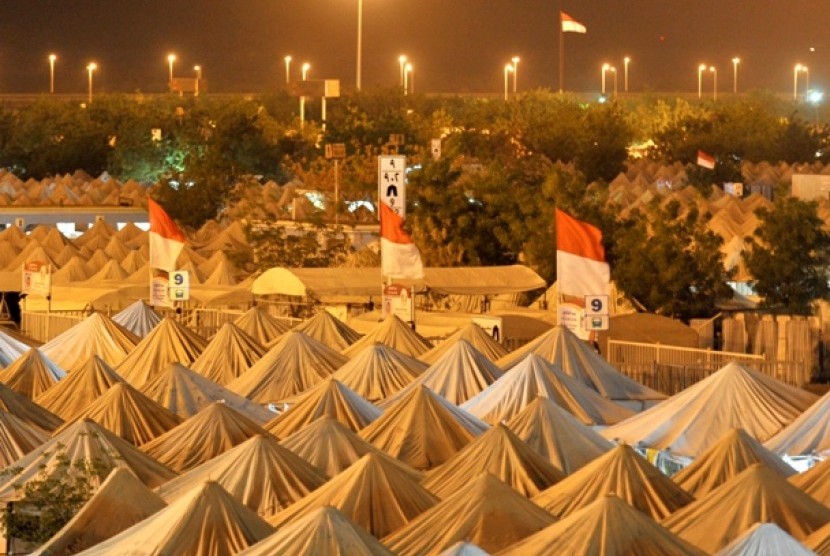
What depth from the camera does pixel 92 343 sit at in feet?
118

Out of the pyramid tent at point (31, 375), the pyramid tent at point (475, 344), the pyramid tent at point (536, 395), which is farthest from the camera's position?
the pyramid tent at point (475, 344)

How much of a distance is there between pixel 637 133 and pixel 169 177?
39.9m

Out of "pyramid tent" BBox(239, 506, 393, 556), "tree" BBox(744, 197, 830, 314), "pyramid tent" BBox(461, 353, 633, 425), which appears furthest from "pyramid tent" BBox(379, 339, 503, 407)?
"pyramid tent" BBox(239, 506, 393, 556)

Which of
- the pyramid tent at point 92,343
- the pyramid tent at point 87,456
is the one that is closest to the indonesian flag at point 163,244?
the pyramid tent at point 92,343

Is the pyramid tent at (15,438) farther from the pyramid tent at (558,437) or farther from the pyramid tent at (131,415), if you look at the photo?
the pyramid tent at (558,437)

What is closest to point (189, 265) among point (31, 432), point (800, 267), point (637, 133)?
point (800, 267)

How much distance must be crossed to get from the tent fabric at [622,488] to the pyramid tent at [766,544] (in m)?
3.48

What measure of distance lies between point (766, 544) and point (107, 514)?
598 centimetres

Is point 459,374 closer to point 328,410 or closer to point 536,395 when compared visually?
point 536,395

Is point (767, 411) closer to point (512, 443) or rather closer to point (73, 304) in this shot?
point (512, 443)

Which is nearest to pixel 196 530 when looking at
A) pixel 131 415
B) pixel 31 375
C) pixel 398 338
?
pixel 131 415

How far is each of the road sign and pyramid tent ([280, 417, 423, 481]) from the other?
9617 millimetres

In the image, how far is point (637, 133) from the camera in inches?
4080

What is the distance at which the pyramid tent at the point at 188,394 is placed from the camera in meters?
28.4
